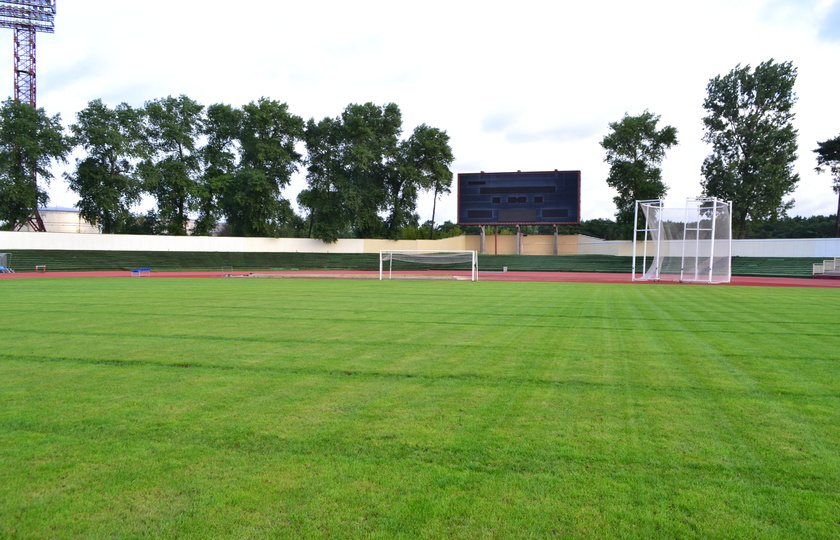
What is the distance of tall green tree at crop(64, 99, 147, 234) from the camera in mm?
41688

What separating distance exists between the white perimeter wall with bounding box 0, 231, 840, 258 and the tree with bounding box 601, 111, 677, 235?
4.93 meters

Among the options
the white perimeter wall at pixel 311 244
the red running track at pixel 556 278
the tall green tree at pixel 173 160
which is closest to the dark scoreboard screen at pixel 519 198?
the white perimeter wall at pixel 311 244

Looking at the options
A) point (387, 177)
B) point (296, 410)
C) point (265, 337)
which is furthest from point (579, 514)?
point (387, 177)

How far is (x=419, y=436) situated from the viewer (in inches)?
145

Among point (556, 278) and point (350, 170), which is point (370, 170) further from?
point (556, 278)

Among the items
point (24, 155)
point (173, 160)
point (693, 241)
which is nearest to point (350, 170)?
point (173, 160)

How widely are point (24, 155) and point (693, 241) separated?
4815cm

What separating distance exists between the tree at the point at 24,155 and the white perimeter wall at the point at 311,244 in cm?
396

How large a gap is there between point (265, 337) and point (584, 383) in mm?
5058

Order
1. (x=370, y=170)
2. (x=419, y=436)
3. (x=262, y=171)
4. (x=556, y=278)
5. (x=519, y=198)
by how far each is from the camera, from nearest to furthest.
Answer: (x=419, y=436)
(x=556, y=278)
(x=519, y=198)
(x=262, y=171)
(x=370, y=170)

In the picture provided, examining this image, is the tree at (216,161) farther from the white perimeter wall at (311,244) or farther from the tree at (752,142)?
the tree at (752,142)

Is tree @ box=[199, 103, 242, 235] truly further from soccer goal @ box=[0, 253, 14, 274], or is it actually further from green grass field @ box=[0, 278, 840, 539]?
green grass field @ box=[0, 278, 840, 539]

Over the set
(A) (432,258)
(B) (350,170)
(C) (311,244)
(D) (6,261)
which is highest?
(B) (350,170)

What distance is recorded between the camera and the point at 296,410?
432 centimetres
